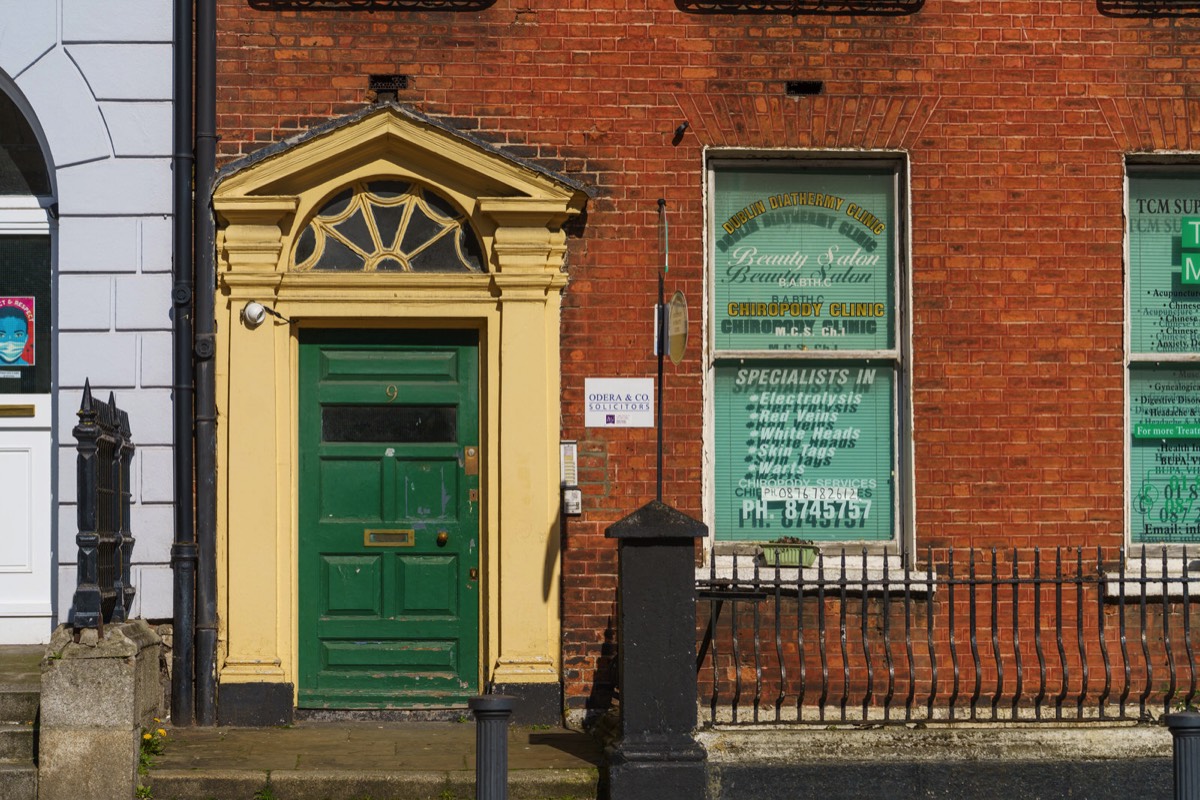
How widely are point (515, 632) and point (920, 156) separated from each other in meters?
3.84

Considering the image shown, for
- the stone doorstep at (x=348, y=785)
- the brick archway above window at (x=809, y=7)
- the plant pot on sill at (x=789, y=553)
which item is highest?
the brick archway above window at (x=809, y=7)

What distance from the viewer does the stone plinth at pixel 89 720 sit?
801cm

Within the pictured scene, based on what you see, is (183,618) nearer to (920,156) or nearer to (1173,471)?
Result: (920,156)

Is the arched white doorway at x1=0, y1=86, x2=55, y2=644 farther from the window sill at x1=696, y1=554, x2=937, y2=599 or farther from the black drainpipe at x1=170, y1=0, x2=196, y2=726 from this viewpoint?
the window sill at x1=696, y1=554, x2=937, y2=599

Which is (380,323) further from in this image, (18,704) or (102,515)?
(18,704)

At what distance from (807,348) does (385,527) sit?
2.85 metres

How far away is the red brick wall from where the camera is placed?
9469 millimetres

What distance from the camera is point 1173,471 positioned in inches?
388

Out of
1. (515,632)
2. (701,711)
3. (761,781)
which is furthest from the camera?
(515,632)

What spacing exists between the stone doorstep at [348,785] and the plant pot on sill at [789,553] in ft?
6.79

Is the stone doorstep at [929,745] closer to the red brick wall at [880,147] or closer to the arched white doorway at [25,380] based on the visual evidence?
the red brick wall at [880,147]

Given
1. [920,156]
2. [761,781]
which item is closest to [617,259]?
[920,156]

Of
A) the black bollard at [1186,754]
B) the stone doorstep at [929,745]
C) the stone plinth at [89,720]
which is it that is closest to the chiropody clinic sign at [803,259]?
the stone doorstep at [929,745]

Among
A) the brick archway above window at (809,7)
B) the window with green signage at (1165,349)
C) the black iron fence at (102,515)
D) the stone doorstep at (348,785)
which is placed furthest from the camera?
the window with green signage at (1165,349)
